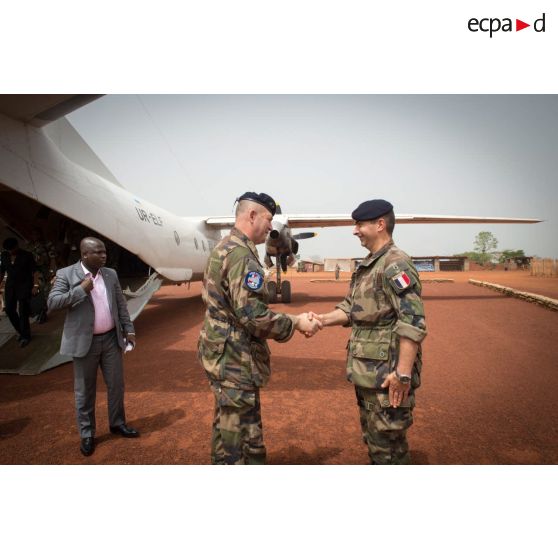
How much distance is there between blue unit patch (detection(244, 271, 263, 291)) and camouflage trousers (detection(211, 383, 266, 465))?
72cm

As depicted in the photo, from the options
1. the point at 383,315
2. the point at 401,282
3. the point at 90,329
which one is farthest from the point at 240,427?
the point at 90,329

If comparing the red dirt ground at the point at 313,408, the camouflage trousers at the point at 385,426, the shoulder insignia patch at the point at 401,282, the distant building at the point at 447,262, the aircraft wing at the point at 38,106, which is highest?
the aircraft wing at the point at 38,106

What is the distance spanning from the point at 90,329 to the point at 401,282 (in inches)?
113

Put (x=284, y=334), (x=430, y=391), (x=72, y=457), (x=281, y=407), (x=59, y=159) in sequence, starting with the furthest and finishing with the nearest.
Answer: (x=59, y=159)
(x=430, y=391)
(x=281, y=407)
(x=72, y=457)
(x=284, y=334)

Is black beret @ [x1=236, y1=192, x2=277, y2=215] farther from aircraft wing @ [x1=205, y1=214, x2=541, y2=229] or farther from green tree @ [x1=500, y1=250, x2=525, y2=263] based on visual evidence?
green tree @ [x1=500, y1=250, x2=525, y2=263]

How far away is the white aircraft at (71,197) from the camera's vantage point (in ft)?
15.7

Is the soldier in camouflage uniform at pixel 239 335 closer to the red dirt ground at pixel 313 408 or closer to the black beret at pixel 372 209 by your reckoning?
the black beret at pixel 372 209

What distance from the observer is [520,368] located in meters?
5.32

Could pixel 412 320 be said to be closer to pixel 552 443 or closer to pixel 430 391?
pixel 552 443

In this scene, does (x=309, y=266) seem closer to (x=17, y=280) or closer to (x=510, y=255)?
(x=510, y=255)

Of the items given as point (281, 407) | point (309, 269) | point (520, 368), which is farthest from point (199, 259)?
point (309, 269)

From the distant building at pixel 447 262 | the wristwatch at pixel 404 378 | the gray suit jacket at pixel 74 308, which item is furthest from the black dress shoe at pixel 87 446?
the distant building at pixel 447 262

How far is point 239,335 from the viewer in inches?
90.1

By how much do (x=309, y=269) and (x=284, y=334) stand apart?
48.6 m
